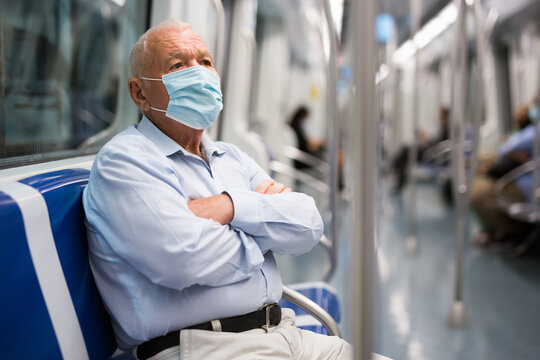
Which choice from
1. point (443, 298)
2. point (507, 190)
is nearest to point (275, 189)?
point (443, 298)

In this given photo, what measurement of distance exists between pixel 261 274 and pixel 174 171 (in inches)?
12.4

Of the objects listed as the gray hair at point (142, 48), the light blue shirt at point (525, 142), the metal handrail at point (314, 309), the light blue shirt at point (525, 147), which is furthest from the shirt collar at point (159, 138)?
the light blue shirt at point (525, 142)

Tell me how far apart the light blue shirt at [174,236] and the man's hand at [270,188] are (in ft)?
0.10

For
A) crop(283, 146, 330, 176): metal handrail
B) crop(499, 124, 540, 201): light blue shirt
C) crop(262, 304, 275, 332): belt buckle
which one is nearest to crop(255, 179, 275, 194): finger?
crop(262, 304, 275, 332): belt buckle

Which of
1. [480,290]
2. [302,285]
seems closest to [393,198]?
[480,290]

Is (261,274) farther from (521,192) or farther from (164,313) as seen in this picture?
(521,192)

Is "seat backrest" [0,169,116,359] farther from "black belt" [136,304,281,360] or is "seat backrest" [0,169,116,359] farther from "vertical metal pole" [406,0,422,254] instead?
"vertical metal pole" [406,0,422,254]

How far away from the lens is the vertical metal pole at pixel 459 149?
2609 millimetres

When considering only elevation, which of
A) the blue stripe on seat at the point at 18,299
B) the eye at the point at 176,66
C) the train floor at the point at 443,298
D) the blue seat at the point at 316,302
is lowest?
the train floor at the point at 443,298

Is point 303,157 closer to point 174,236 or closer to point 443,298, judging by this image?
point 443,298

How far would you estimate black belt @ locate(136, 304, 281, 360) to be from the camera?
3.38 ft

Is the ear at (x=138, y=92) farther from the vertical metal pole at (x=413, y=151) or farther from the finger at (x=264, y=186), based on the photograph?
the vertical metal pole at (x=413, y=151)

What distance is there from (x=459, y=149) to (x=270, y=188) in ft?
6.22

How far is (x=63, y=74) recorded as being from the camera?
1.99m
